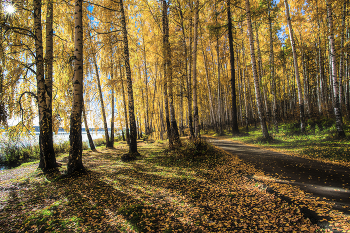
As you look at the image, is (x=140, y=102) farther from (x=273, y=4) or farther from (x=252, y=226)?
(x=252, y=226)

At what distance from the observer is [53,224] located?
3.00m

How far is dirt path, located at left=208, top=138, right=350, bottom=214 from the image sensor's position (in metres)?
3.32

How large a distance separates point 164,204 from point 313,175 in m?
4.29

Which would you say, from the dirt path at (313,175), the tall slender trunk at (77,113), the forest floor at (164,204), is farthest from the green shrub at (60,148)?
the dirt path at (313,175)

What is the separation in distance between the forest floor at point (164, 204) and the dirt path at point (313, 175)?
28 cm

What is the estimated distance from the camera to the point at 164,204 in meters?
3.70

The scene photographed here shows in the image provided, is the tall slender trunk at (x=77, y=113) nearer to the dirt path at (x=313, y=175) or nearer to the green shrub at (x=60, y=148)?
the dirt path at (x=313, y=175)

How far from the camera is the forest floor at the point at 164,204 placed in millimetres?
2809

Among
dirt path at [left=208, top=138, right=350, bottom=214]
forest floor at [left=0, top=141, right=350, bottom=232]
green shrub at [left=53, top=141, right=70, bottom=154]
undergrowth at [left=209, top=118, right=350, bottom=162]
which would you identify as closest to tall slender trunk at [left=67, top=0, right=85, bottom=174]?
forest floor at [left=0, top=141, right=350, bottom=232]

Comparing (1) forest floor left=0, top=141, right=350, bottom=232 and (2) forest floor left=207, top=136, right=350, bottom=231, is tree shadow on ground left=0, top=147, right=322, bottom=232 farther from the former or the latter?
(2) forest floor left=207, top=136, right=350, bottom=231

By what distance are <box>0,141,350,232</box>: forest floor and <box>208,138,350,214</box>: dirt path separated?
0.93 ft

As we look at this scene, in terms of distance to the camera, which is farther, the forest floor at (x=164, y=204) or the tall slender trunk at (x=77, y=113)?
the tall slender trunk at (x=77, y=113)

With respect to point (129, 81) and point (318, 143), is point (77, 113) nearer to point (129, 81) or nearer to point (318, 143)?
point (129, 81)

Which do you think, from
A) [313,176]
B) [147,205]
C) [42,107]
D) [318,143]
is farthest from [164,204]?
[318,143]
